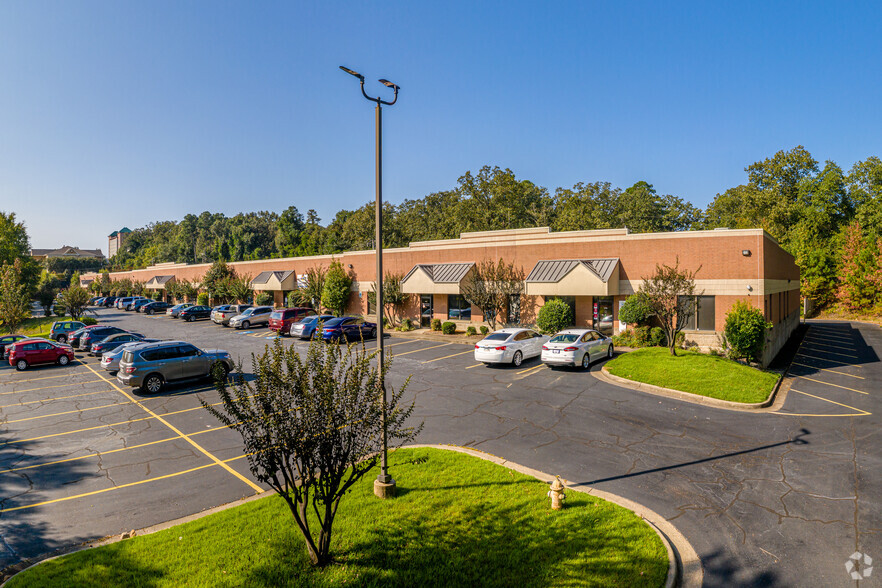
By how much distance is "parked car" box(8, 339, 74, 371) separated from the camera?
22625 millimetres

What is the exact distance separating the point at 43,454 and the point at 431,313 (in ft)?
81.4

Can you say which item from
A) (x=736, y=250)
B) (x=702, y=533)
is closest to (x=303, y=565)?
(x=702, y=533)

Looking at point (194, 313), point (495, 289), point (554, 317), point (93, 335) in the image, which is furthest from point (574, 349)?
point (194, 313)

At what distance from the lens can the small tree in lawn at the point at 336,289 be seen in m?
38.2

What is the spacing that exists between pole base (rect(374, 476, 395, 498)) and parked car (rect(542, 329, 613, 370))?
39.3ft

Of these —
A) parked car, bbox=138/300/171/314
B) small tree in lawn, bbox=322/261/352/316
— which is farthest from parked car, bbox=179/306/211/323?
small tree in lawn, bbox=322/261/352/316

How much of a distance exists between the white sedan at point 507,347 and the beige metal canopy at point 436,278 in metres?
9.78

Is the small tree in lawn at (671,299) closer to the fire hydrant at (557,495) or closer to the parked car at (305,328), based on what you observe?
the fire hydrant at (557,495)

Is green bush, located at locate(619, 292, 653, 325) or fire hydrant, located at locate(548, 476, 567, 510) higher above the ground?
green bush, located at locate(619, 292, 653, 325)

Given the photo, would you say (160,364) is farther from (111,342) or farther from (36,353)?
(36,353)

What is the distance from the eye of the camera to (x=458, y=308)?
32.9 meters

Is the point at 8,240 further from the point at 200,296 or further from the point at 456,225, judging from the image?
the point at 456,225

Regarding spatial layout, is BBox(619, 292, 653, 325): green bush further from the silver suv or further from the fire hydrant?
the silver suv

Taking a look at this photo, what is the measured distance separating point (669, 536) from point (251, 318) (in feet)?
124
